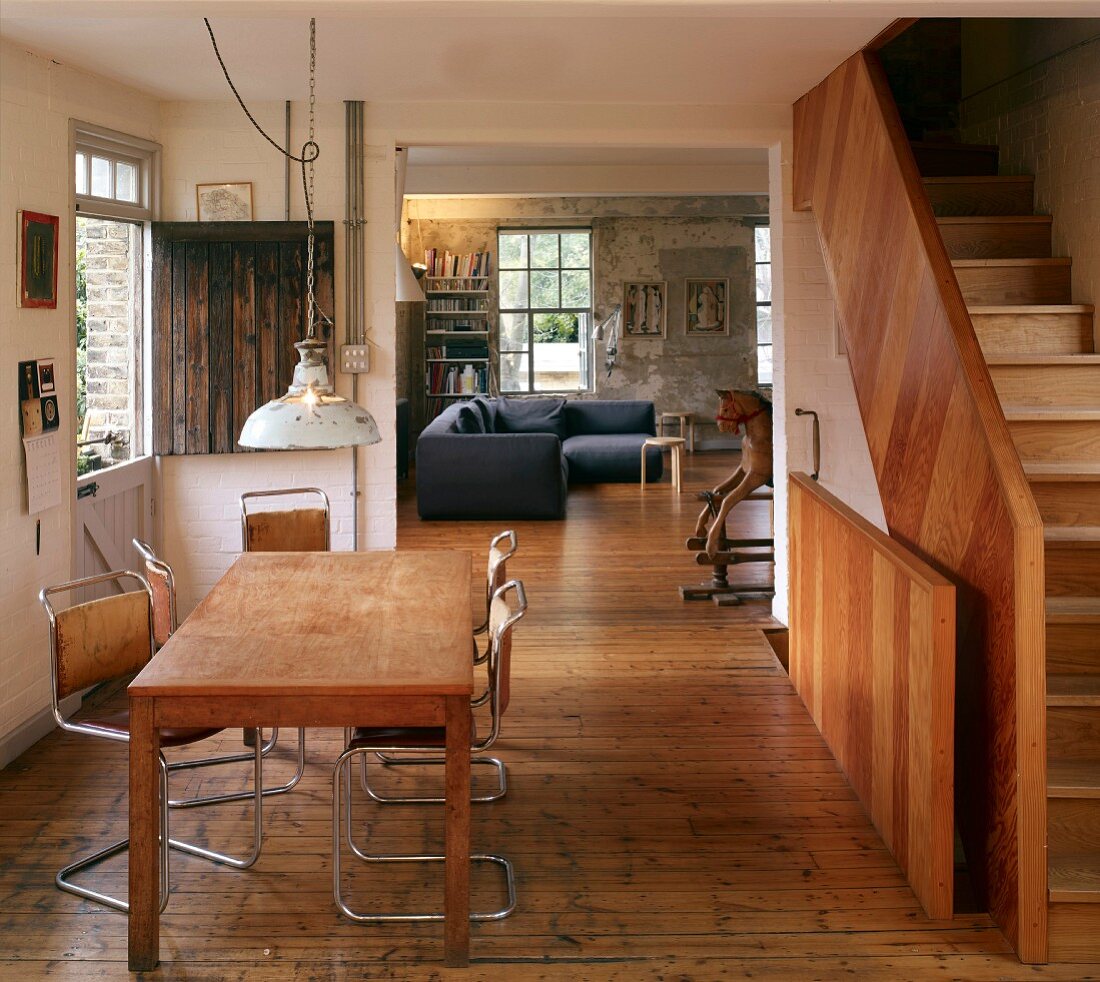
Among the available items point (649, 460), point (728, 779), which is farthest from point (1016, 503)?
point (649, 460)

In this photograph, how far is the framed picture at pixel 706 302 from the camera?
54.0 feet

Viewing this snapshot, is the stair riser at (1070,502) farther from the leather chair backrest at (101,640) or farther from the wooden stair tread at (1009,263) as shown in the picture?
the leather chair backrest at (101,640)

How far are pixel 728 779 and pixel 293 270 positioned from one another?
382 centimetres

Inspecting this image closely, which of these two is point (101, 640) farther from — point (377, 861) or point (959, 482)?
point (959, 482)

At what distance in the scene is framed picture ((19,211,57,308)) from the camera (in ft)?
17.1

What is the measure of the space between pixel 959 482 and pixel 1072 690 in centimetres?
74

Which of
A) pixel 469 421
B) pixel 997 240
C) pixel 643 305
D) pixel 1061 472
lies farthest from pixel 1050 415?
pixel 643 305

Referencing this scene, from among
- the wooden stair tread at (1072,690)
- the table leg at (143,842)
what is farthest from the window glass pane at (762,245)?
the table leg at (143,842)

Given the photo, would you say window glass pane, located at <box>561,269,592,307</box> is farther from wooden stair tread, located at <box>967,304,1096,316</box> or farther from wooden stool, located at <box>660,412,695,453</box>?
wooden stair tread, located at <box>967,304,1096,316</box>

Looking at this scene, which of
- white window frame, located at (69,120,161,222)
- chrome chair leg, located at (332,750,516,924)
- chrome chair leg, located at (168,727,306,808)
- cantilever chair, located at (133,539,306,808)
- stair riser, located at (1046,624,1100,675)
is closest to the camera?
chrome chair leg, located at (332,750,516,924)

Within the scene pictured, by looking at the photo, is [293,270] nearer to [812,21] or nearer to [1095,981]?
[812,21]

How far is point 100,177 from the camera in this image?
6.25 m

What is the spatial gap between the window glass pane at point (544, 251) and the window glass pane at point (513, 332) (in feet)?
2.38

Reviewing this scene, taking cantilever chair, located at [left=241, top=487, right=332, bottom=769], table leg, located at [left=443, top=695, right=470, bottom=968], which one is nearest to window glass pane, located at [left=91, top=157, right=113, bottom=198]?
cantilever chair, located at [left=241, top=487, right=332, bottom=769]
